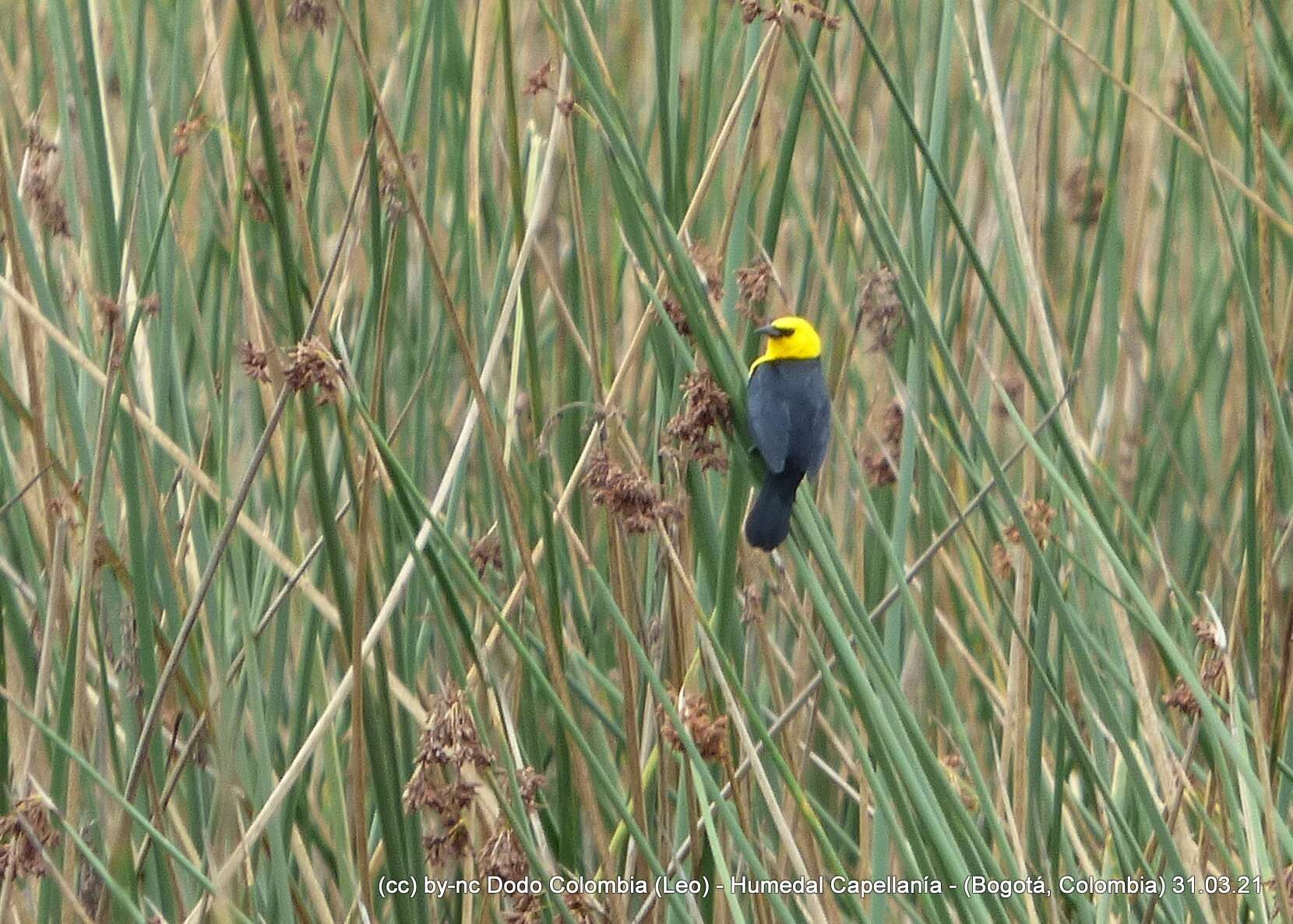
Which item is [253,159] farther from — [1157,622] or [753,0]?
[1157,622]

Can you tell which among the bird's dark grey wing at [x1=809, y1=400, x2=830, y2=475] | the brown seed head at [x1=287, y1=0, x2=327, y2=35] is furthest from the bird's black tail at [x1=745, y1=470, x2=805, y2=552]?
the brown seed head at [x1=287, y1=0, x2=327, y2=35]

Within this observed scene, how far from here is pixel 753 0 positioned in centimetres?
144

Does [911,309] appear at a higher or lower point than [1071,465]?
higher

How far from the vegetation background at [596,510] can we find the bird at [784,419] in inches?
1.7

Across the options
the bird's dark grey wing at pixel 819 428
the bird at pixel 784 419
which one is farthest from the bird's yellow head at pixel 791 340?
the bird's dark grey wing at pixel 819 428

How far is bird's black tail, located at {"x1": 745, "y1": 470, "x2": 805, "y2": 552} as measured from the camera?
1623 mm

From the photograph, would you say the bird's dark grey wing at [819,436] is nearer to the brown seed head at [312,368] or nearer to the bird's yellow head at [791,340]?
the bird's yellow head at [791,340]

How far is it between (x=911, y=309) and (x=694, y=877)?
2.27ft

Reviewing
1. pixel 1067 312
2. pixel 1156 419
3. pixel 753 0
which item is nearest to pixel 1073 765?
pixel 1156 419

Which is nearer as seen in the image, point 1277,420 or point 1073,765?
point 1277,420

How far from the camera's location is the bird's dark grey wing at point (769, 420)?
1.74 m

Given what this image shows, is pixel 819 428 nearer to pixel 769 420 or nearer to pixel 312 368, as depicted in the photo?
pixel 769 420

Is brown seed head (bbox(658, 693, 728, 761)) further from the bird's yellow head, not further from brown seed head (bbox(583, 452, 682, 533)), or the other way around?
the bird's yellow head

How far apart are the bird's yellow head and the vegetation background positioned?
4cm
